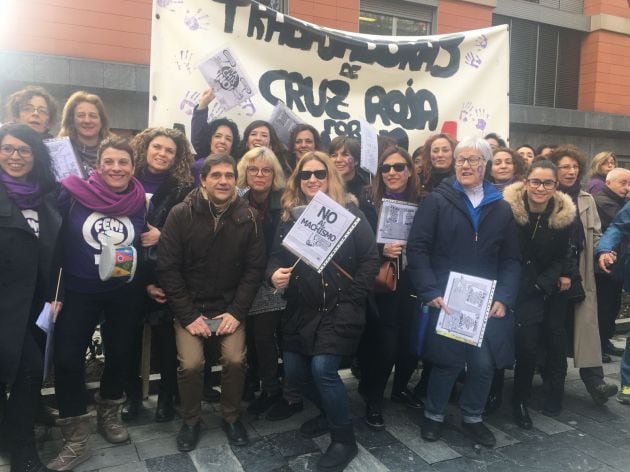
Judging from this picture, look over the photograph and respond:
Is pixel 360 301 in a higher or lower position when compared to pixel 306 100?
lower

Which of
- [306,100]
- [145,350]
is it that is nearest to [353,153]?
[306,100]

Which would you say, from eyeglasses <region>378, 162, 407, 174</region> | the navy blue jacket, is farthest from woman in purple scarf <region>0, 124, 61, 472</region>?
the navy blue jacket

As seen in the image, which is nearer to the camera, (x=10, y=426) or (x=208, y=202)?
(x=10, y=426)

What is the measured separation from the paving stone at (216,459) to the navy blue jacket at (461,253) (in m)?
1.47

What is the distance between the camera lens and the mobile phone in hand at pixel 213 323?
11.2 feet

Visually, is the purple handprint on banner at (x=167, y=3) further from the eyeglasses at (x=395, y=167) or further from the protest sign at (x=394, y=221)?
the protest sign at (x=394, y=221)

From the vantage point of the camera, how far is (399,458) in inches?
131

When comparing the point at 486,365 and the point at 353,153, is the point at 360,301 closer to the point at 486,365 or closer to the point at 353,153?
the point at 486,365

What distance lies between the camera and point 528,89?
12359 millimetres

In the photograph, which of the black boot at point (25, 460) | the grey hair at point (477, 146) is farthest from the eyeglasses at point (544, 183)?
the black boot at point (25, 460)

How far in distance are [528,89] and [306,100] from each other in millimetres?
9256

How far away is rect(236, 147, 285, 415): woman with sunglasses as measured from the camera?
12.3 ft

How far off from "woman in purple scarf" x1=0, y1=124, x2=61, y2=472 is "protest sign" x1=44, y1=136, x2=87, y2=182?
33 centimetres

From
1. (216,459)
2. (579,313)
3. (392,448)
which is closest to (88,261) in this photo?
(216,459)
